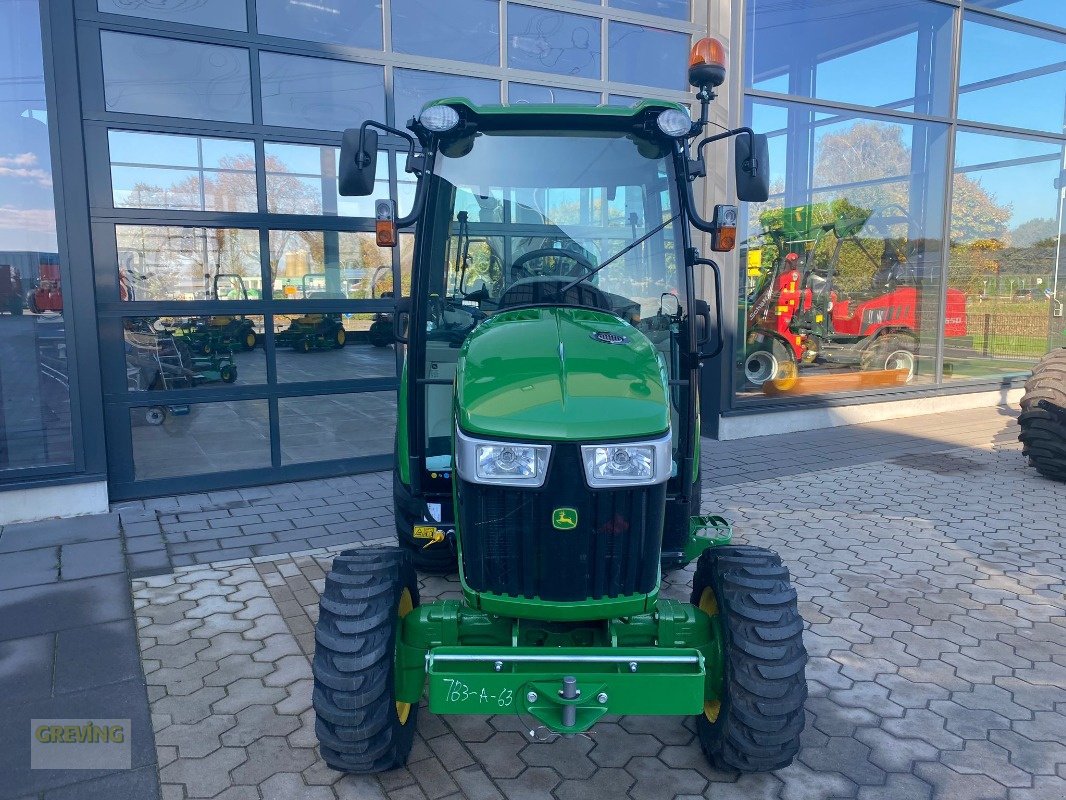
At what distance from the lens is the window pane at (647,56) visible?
6.98 m

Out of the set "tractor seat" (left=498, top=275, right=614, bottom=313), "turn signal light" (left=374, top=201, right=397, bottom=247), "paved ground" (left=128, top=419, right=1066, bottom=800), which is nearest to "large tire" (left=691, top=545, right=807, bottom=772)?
"paved ground" (left=128, top=419, right=1066, bottom=800)

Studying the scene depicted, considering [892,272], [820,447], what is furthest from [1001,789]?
[892,272]

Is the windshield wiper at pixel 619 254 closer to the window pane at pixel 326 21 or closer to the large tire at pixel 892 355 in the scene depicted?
the window pane at pixel 326 21

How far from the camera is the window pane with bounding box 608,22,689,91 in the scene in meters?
6.98

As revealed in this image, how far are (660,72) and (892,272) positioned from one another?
12.4ft

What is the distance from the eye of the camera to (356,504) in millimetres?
5539

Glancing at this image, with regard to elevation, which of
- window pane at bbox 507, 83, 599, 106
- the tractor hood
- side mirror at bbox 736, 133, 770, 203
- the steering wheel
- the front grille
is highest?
window pane at bbox 507, 83, 599, 106

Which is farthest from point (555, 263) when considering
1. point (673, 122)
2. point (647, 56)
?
point (647, 56)

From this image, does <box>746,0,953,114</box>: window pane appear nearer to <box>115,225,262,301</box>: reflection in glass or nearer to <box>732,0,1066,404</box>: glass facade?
<box>732,0,1066,404</box>: glass facade

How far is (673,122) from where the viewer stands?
2.93 metres

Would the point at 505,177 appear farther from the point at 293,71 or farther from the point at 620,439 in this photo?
the point at 293,71

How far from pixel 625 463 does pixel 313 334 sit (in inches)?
175

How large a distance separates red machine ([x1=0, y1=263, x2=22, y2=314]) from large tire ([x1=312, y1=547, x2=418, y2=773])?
12.6 feet

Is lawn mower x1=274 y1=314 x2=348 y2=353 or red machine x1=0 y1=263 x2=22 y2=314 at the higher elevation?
red machine x1=0 y1=263 x2=22 y2=314
